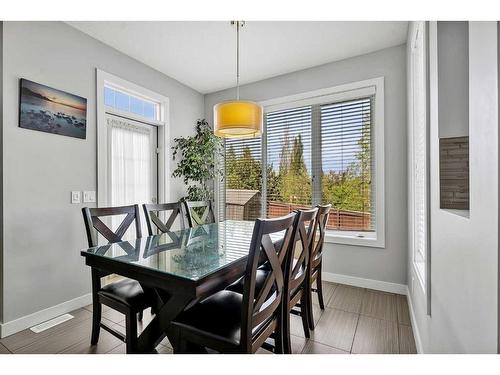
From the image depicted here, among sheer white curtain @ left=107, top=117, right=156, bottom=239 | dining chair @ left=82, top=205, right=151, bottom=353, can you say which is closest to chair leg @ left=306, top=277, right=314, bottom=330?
dining chair @ left=82, top=205, right=151, bottom=353

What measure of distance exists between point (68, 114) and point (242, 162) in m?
2.26

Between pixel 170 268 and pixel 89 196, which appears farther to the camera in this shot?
pixel 89 196

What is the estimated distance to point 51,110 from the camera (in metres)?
2.34

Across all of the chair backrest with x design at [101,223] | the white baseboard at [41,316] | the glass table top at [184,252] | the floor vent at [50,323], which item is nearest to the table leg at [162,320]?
the glass table top at [184,252]

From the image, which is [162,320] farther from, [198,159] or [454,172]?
[198,159]

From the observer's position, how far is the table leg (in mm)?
1339

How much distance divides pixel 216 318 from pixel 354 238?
2.23 m

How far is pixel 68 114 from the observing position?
2471 mm

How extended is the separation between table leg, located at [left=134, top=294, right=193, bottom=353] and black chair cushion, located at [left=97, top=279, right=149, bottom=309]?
0.59 feet

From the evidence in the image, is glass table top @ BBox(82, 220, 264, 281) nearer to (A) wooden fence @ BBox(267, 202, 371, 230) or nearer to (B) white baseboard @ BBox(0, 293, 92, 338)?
(B) white baseboard @ BBox(0, 293, 92, 338)

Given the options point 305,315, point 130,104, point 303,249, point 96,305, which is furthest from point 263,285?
point 130,104

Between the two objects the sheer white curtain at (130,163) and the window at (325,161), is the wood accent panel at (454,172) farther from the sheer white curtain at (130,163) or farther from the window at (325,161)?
the sheer white curtain at (130,163)
